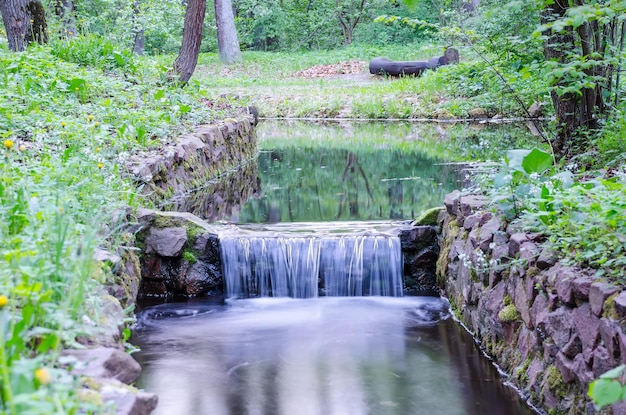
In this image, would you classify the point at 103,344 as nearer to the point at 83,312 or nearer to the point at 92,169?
the point at 83,312

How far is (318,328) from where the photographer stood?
671 cm

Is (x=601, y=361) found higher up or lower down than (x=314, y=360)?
higher up

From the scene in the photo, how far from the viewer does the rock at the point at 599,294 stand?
13.0ft

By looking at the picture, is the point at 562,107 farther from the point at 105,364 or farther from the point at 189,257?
the point at 105,364

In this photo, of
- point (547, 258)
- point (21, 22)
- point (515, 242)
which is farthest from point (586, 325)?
point (21, 22)

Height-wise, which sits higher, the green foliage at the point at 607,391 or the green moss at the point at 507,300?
the green foliage at the point at 607,391

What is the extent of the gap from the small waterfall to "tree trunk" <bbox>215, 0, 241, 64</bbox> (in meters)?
24.4

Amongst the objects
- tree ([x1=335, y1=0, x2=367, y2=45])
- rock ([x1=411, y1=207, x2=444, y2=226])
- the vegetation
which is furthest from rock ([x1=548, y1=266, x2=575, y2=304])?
tree ([x1=335, y1=0, x2=367, y2=45])

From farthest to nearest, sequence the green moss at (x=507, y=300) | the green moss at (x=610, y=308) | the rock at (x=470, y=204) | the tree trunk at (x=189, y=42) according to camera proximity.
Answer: the tree trunk at (x=189, y=42)
the rock at (x=470, y=204)
the green moss at (x=507, y=300)
the green moss at (x=610, y=308)

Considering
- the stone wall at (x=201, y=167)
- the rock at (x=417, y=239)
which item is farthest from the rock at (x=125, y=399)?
the rock at (x=417, y=239)

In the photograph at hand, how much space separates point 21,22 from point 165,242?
21.9ft

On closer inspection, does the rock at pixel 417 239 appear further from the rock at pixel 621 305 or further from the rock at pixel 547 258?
the rock at pixel 621 305

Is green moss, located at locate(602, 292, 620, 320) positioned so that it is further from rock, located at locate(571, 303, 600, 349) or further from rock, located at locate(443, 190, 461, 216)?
rock, located at locate(443, 190, 461, 216)

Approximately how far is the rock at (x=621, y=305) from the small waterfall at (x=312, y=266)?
13.2 feet
